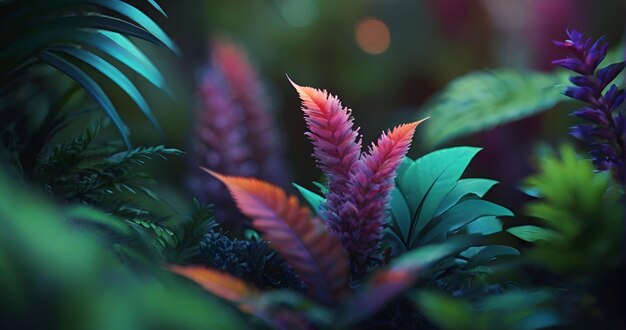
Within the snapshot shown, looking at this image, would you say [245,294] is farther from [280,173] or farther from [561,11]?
[561,11]

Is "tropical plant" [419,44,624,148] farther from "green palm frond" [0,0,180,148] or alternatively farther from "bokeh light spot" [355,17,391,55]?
"green palm frond" [0,0,180,148]

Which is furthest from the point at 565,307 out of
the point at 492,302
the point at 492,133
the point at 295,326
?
the point at 492,133

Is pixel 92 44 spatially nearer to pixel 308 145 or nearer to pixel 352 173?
pixel 352 173

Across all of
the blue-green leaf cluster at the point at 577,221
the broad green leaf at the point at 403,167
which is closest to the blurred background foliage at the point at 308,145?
→ the blue-green leaf cluster at the point at 577,221

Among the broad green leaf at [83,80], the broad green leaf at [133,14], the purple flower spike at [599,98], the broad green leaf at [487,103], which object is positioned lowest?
the broad green leaf at [487,103]

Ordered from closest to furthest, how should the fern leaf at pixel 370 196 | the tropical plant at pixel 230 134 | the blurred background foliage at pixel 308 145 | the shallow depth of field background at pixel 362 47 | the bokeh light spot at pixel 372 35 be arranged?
1. the blurred background foliage at pixel 308 145
2. the fern leaf at pixel 370 196
3. the tropical plant at pixel 230 134
4. the shallow depth of field background at pixel 362 47
5. the bokeh light spot at pixel 372 35

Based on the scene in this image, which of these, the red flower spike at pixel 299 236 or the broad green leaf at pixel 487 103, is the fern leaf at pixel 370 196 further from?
the broad green leaf at pixel 487 103
